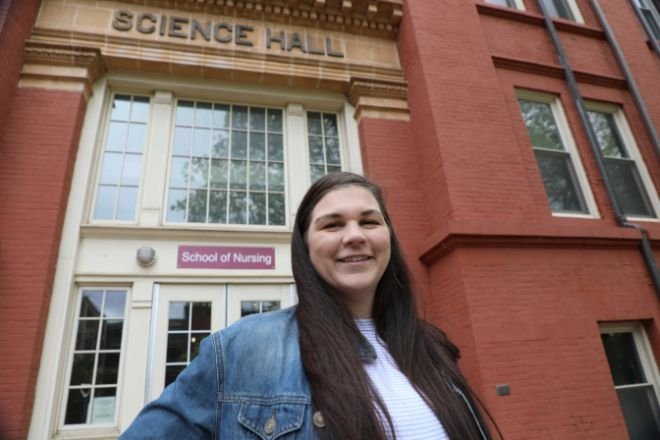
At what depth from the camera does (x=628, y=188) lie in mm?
6406

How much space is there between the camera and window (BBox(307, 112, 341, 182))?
624 cm

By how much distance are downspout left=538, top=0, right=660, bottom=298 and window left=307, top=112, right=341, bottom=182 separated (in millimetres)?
4233

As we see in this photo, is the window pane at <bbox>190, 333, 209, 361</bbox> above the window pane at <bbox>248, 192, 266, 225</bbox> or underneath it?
underneath

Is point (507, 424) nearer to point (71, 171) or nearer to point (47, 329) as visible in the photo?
point (47, 329)

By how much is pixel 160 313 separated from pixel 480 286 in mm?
4166

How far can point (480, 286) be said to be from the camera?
14.8 feet

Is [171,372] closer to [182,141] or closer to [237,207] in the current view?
[237,207]

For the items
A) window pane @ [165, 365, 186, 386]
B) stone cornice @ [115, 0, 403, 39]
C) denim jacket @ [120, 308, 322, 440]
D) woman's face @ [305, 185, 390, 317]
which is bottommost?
denim jacket @ [120, 308, 322, 440]

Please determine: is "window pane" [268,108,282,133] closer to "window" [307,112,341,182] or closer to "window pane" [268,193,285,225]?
"window" [307,112,341,182]

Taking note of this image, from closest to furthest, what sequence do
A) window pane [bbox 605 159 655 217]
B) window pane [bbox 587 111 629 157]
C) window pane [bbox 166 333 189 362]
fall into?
window pane [bbox 166 333 189 362] < window pane [bbox 605 159 655 217] < window pane [bbox 587 111 629 157]

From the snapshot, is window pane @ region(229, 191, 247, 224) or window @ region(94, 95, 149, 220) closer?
window @ region(94, 95, 149, 220)

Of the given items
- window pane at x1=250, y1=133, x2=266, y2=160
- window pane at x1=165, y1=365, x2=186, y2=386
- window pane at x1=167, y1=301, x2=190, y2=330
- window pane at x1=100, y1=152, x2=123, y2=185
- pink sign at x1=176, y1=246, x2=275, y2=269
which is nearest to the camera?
window pane at x1=165, y1=365, x2=186, y2=386

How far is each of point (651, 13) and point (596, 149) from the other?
5.82 m

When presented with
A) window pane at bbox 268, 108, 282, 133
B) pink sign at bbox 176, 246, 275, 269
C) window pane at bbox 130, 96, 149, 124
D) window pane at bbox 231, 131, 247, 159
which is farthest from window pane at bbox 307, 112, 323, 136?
window pane at bbox 130, 96, 149, 124
